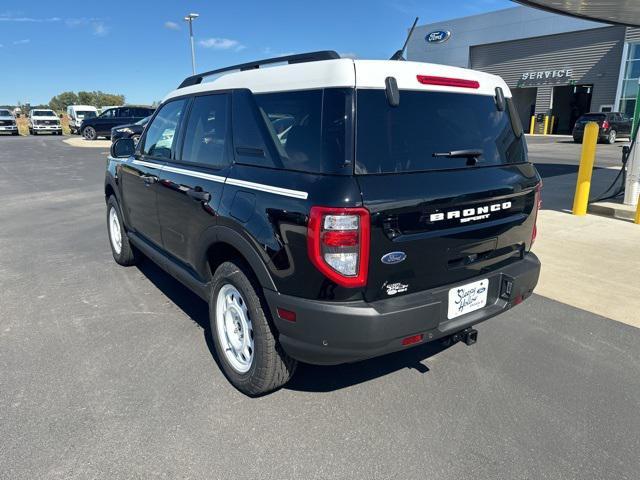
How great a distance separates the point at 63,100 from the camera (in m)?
90.8

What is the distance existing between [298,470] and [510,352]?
1.91 m

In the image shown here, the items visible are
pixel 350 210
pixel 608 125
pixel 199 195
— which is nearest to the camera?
pixel 350 210

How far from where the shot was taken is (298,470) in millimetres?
2273

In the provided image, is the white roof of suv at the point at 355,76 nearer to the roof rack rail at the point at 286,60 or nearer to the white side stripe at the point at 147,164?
the roof rack rail at the point at 286,60

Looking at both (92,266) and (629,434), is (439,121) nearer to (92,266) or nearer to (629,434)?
(629,434)

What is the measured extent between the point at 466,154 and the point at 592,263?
11.8ft

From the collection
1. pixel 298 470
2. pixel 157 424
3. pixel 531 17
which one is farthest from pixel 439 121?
pixel 531 17

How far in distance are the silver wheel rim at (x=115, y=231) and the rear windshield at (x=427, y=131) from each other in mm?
3801

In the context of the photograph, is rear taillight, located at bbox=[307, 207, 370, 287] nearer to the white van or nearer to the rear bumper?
the rear bumper

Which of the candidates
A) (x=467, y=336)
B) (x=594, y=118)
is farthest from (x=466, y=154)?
(x=594, y=118)

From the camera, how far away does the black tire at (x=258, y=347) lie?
2.62 m

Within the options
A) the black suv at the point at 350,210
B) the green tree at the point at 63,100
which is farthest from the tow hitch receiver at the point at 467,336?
the green tree at the point at 63,100

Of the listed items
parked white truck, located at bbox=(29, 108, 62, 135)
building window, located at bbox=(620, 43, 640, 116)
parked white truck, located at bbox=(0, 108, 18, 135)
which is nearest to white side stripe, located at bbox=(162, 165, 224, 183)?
building window, located at bbox=(620, 43, 640, 116)

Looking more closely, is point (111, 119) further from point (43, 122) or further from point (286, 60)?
point (286, 60)
